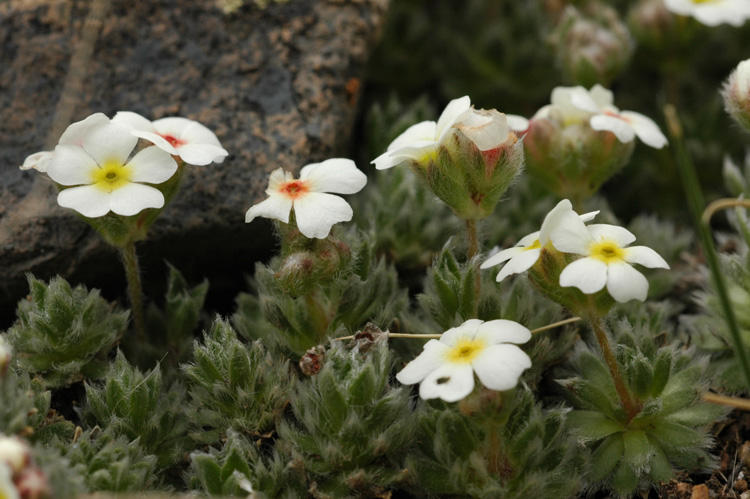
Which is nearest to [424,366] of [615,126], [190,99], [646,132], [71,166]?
[71,166]

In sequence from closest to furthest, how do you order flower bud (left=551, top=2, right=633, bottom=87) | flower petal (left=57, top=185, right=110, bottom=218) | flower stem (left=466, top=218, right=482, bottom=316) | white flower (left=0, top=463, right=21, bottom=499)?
white flower (left=0, top=463, right=21, bottom=499), flower petal (left=57, top=185, right=110, bottom=218), flower stem (left=466, top=218, right=482, bottom=316), flower bud (left=551, top=2, right=633, bottom=87)

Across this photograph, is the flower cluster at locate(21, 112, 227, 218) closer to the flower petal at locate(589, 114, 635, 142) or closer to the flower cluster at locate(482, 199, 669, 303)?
the flower cluster at locate(482, 199, 669, 303)

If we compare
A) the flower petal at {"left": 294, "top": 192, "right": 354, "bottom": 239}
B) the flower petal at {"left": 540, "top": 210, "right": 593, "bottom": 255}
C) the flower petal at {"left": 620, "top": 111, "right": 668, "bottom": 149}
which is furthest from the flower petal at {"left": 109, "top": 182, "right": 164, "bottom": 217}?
the flower petal at {"left": 620, "top": 111, "right": 668, "bottom": 149}

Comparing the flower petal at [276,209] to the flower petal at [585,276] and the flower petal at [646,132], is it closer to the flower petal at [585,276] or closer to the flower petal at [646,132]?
the flower petal at [585,276]

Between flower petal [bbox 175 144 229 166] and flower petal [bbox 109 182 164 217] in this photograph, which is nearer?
flower petal [bbox 109 182 164 217]

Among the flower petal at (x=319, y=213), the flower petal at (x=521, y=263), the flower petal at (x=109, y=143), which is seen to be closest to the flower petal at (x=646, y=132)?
the flower petal at (x=521, y=263)

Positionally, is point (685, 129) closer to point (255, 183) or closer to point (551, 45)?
point (551, 45)

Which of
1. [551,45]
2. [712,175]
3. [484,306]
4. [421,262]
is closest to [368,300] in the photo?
[484,306]

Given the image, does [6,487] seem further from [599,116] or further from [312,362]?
[599,116]

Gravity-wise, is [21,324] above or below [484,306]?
above
